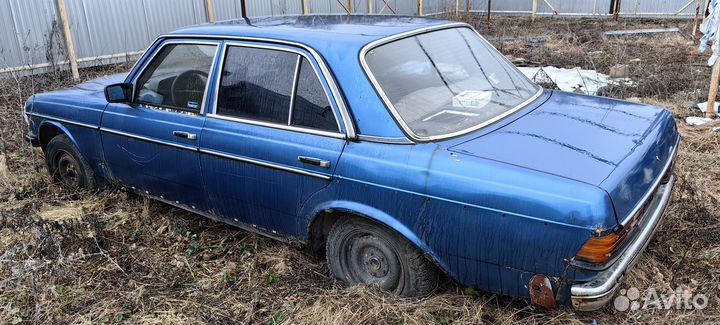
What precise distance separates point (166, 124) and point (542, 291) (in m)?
2.60

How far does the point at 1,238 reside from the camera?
407 centimetres

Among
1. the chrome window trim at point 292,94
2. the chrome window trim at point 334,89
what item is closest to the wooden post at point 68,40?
the chrome window trim at point 292,94

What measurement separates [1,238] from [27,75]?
6173mm

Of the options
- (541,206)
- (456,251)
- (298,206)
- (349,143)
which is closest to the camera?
(541,206)

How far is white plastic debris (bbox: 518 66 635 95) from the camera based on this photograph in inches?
293

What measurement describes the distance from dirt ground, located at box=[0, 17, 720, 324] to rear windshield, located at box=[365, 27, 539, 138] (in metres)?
0.95

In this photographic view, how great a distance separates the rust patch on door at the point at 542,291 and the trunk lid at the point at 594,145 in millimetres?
422

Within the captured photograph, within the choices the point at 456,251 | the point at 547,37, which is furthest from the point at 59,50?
the point at 547,37

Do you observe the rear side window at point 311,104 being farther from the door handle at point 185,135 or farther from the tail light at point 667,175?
the tail light at point 667,175

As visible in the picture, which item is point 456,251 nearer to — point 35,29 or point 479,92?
point 479,92

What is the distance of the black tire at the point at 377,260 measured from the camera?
284 cm

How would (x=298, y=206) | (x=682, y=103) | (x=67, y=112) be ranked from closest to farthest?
(x=298, y=206) → (x=67, y=112) → (x=682, y=103)

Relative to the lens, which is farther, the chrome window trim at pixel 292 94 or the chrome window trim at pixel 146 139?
the chrome window trim at pixel 146 139

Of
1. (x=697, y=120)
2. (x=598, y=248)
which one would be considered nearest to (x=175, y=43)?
(x=598, y=248)
